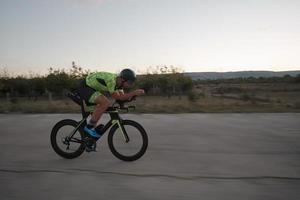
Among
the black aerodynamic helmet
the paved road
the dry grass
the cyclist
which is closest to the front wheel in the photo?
the paved road

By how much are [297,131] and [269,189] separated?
19.9 ft

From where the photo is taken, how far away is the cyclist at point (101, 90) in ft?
21.4

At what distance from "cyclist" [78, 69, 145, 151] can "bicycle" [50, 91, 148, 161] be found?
0.11m

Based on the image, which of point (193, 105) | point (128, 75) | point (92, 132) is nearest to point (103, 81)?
point (128, 75)

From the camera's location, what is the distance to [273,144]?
27.2 feet

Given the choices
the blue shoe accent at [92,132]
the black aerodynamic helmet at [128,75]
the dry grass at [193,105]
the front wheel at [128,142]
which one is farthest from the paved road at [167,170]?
the dry grass at [193,105]

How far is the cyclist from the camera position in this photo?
6.53m

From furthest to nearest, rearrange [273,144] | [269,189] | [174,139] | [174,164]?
[174,139], [273,144], [174,164], [269,189]

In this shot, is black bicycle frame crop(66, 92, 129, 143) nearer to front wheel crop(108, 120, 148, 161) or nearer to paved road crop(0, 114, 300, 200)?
front wheel crop(108, 120, 148, 161)

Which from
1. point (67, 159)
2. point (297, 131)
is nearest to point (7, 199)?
point (67, 159)

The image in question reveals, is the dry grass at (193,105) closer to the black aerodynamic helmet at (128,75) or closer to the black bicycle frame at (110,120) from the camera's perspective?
the black bicycle frame at (110,120)

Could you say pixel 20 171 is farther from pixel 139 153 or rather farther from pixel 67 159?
pixel 139 153

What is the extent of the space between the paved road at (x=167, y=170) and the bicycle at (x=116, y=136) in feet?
0.57

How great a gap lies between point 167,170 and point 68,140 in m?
2.01
